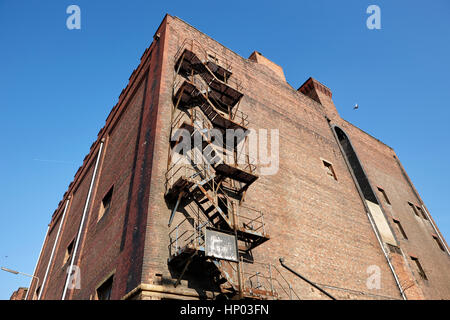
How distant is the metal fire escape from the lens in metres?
10.5

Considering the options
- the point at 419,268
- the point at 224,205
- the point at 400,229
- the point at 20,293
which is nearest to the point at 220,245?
the point at 224,205

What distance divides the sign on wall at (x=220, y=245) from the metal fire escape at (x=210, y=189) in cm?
16

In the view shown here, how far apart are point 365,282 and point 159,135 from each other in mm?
11799

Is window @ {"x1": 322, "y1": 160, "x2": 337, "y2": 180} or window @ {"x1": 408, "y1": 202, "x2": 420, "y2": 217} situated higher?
window @ {"x1": 408, "y1": 202, "x2": 420, "y2": 217}

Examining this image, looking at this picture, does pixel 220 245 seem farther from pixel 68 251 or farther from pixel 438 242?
pixel 438 242

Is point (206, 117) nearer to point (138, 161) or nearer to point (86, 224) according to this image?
point (138, 161)

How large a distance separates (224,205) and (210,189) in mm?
802

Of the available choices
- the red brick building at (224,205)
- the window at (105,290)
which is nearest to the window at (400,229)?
the red brick building at (224,205)

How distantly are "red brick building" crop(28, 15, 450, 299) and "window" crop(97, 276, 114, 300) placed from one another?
0.07 metres

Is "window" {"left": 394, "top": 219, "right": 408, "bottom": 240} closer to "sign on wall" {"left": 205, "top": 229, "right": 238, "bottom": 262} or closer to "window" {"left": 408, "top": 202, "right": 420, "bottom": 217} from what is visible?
"window" {"left": 408, "top": 202, "right": 420, "bottom": 217}

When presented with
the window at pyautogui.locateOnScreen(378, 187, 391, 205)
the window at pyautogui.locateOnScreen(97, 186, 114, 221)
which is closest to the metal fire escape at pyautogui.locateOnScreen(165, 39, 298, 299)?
the window at pyautogui.locateOnScreen(97, 186, 114, 221)

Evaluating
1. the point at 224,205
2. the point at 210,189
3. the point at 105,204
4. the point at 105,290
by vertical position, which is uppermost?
the point at 105,204

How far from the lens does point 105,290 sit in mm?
12688

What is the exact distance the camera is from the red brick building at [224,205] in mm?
10828
